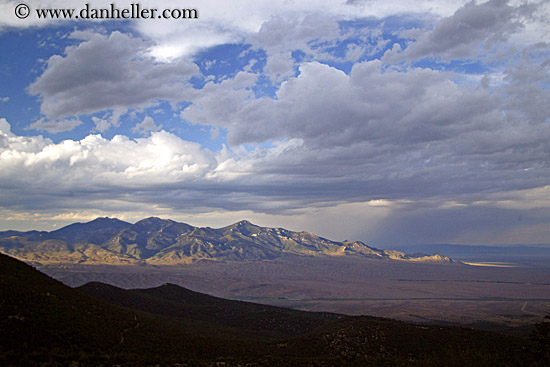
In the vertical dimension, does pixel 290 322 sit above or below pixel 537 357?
below

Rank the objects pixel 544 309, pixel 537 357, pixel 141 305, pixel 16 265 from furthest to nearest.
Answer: pixel 544 309, pixel 141 305, pixel 16 265, pixel 537 357

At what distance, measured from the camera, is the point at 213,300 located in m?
104

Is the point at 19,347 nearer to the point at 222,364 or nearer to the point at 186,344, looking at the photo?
the point at 222,364

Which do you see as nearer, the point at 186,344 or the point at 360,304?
the point at 186,344

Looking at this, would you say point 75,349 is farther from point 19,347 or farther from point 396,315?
point 396,315

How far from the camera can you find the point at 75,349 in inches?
1076

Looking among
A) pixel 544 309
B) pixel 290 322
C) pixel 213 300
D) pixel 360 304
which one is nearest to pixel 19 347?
pixel 290 322

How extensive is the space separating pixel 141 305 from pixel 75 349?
2001 inches

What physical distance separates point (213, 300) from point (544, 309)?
133688mm

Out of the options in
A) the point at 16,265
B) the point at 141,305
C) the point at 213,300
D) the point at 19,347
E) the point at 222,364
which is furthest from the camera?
the point at 213,300

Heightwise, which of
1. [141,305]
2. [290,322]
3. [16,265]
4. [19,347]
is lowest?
[290,322]

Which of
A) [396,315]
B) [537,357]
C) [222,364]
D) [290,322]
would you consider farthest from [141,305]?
[396,315]

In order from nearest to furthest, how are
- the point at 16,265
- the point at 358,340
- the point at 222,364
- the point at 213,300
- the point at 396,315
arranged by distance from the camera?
the point at 222,364 → the point at 16,265 → the point at 358,340 → the point at 213,300 → the point at 396,315

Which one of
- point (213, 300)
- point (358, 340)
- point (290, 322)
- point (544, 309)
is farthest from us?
point (544, 309)
